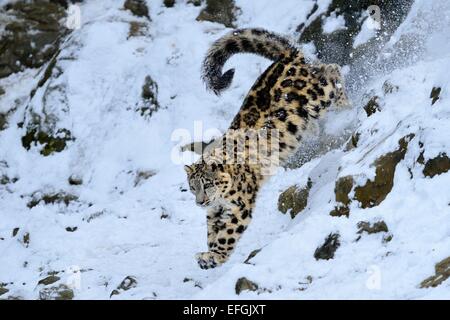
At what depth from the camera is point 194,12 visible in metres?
15.9

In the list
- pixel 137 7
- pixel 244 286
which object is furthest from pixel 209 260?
pixel 137 7

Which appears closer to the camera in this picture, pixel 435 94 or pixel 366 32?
pixel 435 94

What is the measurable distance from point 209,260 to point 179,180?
3.17 meters

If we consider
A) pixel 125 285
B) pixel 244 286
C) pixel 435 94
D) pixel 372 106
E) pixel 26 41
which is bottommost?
pixel 244 286

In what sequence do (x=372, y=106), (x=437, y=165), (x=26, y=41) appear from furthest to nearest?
(x=26, y=41) < (x=372, y=106) < (x=437, y=165)

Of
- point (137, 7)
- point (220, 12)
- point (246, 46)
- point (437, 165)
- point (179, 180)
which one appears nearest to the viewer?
point (437, 165)

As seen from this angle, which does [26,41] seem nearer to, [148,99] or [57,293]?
[148,99]

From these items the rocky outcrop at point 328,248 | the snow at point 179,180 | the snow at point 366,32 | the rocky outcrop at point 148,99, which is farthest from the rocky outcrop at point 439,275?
the rocky outcrop at point 148,99

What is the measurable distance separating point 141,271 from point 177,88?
478cm

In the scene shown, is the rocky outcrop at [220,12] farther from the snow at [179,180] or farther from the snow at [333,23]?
the snow at [333,23]

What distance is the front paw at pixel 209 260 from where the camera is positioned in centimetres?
988

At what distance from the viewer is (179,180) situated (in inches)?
509
